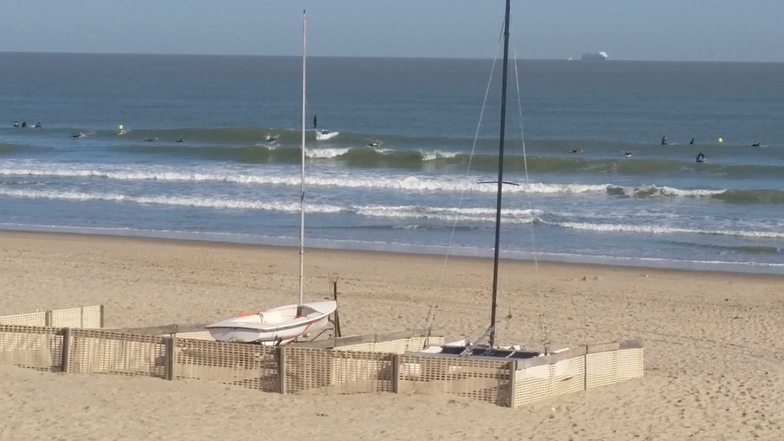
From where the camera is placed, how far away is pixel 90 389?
12.4m

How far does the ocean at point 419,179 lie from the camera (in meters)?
27.0

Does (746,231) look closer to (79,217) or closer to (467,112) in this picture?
(79,217)

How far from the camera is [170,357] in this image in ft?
42.0

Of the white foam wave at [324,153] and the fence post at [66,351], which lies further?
the white foam wave at [324,153]

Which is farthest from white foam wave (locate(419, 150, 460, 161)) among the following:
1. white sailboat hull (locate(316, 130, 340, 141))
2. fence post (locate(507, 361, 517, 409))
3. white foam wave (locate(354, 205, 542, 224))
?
fence post (locate(507, 361, 517, 409))

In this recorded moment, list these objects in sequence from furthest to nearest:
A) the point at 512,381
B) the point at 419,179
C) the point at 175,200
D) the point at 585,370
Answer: the point at 419,179
the point at 175,200
the point at 585,370
the point at 512,381

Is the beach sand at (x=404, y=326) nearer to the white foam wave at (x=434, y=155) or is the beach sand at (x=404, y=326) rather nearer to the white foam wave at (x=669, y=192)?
the white foam wave at (x=669, y=192)

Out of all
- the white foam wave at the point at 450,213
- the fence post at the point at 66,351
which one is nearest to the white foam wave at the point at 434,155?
the white foam wave at the point at 450,213

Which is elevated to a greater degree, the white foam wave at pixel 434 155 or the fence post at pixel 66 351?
the white foam wave at pixel 434 155

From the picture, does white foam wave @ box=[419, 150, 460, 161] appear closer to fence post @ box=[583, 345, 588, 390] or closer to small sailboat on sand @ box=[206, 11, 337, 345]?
small sailboat on sand @ box=[206, 11, 337, 345]

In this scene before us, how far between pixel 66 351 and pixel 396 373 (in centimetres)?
380

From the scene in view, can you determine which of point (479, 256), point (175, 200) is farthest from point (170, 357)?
point (175, 200)

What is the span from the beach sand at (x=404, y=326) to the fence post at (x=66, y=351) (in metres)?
0.16

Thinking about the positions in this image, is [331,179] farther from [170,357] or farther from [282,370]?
[282,370]
